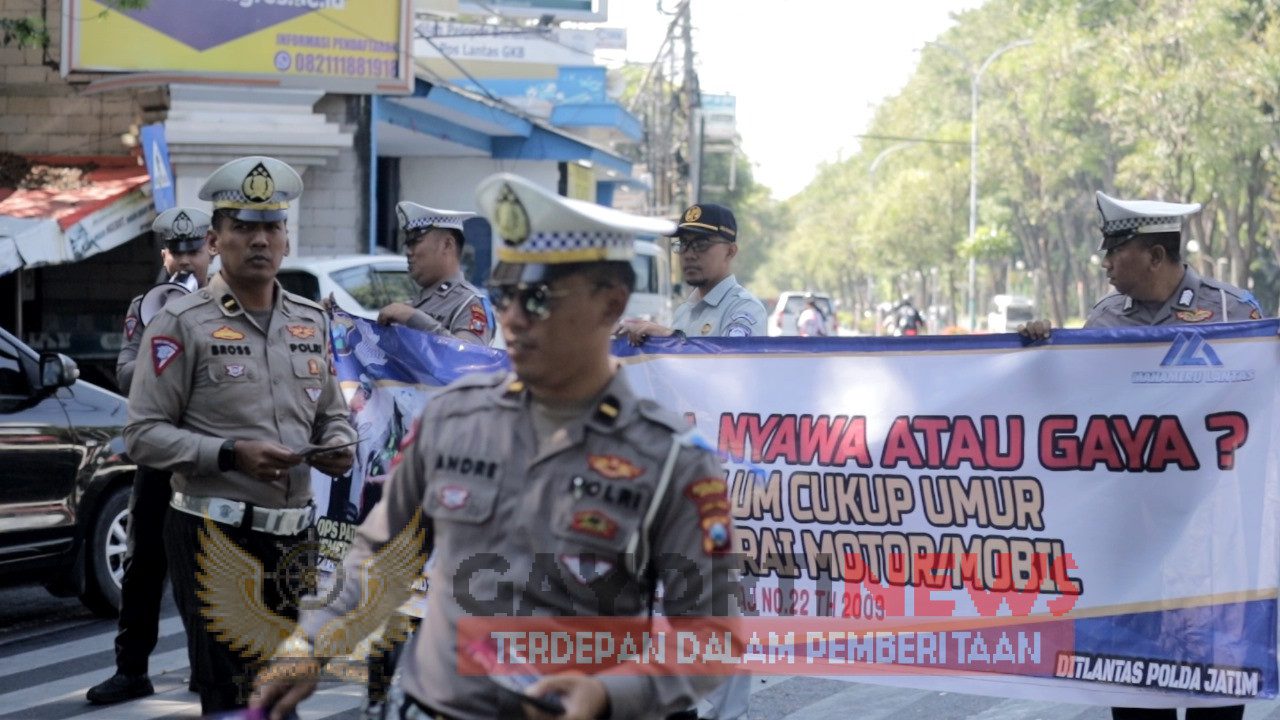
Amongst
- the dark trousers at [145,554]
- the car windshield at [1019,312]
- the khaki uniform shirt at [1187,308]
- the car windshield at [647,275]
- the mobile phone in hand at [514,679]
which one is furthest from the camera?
the car windshield at [1019,312]

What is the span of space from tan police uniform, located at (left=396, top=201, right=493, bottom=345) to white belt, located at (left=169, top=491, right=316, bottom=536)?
72.8 inches

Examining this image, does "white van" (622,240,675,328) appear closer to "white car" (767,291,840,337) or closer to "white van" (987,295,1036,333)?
"white car" (767,291,840,337)

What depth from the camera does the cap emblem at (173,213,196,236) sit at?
324 inches

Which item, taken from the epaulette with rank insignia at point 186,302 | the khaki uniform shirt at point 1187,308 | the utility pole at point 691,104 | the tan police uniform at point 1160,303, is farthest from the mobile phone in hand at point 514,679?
the utility pole at point 691,104

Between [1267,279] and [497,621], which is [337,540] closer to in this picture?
[497,621]

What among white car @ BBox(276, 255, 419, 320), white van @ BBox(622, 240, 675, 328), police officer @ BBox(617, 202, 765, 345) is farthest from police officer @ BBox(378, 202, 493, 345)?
white van @ BBox(622, 240, 675, 328)

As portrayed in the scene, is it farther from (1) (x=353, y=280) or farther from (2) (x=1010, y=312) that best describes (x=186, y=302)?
(2) (x=1010, y=312)

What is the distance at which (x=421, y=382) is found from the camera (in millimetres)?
6895

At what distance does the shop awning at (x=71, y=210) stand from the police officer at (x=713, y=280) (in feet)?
31.2

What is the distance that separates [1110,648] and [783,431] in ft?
4.60

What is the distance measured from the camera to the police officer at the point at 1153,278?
5730 millimetres

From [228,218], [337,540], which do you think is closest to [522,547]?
[228,218]

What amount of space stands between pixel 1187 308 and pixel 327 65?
1424 centimetres

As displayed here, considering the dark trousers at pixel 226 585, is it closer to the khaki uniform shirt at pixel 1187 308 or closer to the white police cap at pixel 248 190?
the white police cap at pixel 248 190
